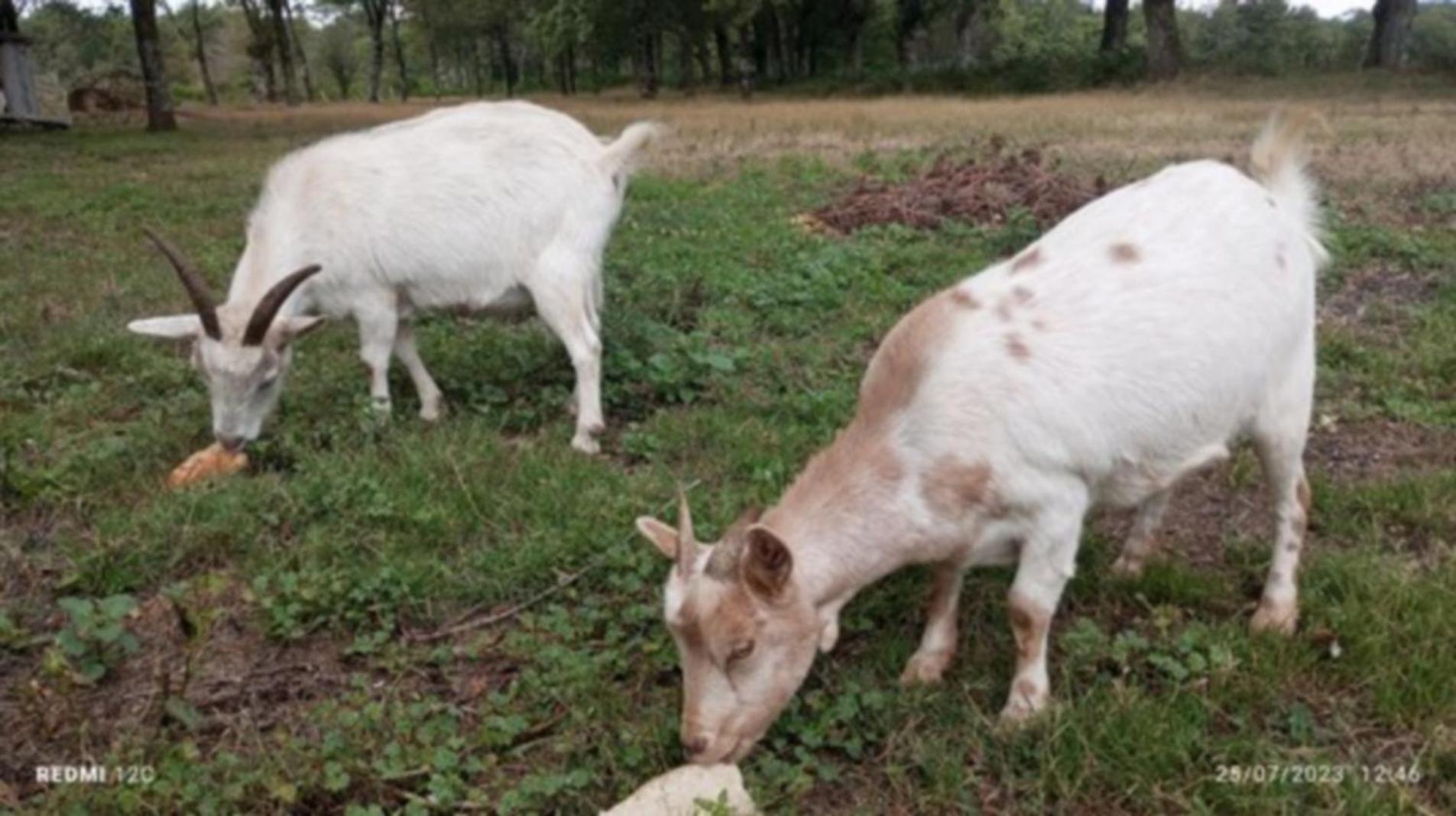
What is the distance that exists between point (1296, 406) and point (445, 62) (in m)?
81.2

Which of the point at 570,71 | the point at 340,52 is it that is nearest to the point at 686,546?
the point at 570,71

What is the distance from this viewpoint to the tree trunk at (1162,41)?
92.2ft

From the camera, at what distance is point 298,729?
3289 mm

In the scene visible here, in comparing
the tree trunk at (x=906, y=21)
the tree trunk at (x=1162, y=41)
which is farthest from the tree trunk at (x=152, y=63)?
the tree trunk at (x=906, y=21)

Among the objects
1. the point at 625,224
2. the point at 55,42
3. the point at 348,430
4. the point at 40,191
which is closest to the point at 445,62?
the point at 55,42

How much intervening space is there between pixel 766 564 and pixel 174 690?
6.28 feet

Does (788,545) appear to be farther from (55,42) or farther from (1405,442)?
(55,42)

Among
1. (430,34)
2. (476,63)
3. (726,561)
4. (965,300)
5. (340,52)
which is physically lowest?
(726,561)

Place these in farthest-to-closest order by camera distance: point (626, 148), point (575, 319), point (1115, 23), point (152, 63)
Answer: point (1115, 23) < point (152, 63) < point (626, 148) < point (575, 319)

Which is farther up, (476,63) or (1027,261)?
(476,63)

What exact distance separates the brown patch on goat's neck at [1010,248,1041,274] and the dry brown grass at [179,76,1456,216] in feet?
15.8

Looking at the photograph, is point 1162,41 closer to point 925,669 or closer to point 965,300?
point 965,300

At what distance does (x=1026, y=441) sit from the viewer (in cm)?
308

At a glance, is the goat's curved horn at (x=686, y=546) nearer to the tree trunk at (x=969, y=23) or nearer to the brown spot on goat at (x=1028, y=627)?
the brown spot on goat at (x=1028, y=627)
